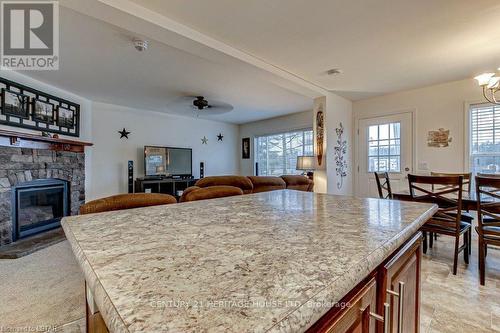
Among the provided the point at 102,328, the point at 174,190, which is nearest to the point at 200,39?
the point at 102,328

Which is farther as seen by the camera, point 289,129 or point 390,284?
point 289,129

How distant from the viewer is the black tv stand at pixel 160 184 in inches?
203

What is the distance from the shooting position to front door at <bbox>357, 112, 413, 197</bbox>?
4.17 meters

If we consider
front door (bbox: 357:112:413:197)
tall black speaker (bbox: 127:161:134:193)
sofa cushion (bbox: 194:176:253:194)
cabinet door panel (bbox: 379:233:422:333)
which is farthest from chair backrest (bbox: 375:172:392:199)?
tall black speaker (bbox: 127:161:134:193)

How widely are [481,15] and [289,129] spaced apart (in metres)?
4.22

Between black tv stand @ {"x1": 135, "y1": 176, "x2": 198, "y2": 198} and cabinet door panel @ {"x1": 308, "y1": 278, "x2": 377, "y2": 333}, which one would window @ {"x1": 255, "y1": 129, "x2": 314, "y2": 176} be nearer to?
black tv stand @ {"x1": 135, "y1": 176, "x2": 198, "y2": 198}

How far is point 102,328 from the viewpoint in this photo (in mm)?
647

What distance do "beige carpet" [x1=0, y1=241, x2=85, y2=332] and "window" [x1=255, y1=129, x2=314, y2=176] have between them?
472 cm

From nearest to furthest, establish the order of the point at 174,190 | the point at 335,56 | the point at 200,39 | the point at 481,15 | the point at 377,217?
the point at 377,217 < the point at 481,15 < the point at 200,39 < the point at 335,56 < the point at 174,190

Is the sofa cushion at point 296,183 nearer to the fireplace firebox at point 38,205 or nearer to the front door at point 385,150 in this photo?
the front door at point 385,150

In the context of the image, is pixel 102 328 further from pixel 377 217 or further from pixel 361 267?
pixel 377 217

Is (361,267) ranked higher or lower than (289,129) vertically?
lower

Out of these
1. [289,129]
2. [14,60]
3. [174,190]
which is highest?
[14,60]

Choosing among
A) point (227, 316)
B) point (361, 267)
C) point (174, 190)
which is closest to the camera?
point (227, 316)
